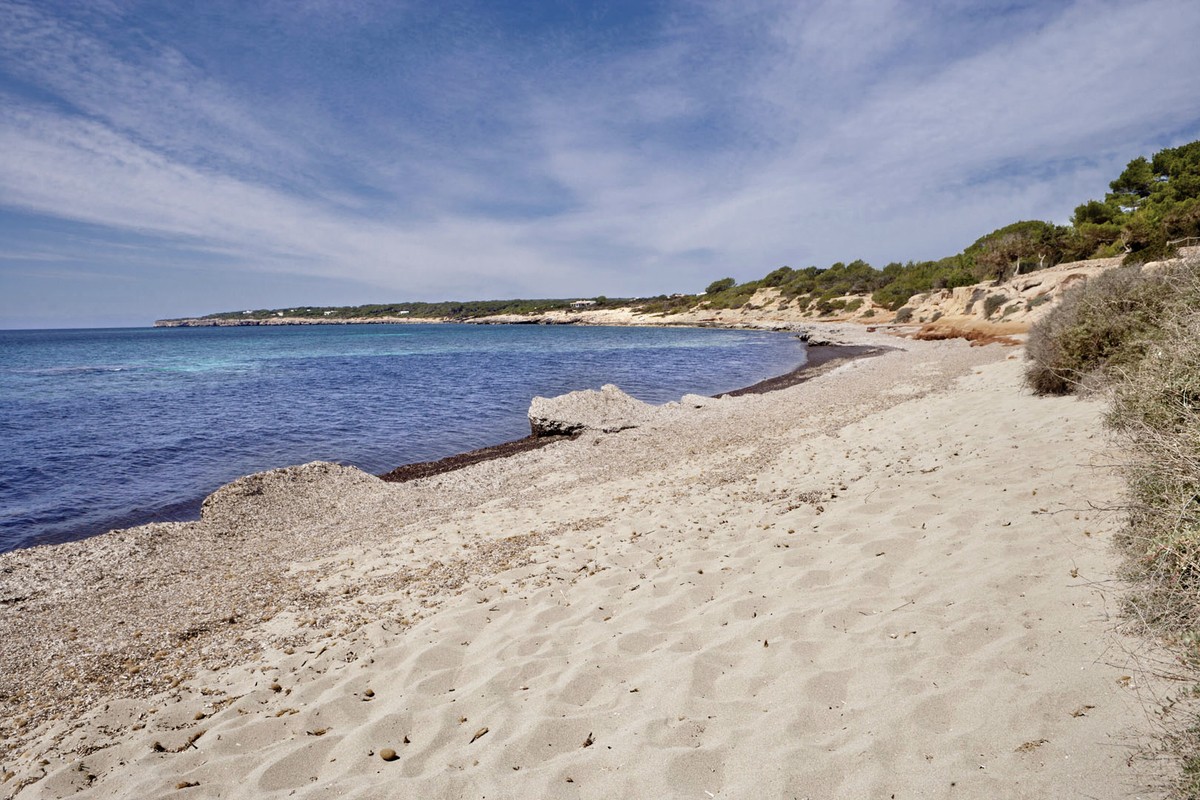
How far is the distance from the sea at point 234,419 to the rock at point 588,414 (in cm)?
193

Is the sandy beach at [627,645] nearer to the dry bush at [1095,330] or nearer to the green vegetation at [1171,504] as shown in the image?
the green vegetation at [1171,504]

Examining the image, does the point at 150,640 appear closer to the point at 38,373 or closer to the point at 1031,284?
the point at 1031,284

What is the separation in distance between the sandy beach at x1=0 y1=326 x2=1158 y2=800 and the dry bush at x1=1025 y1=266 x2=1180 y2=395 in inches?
57.2

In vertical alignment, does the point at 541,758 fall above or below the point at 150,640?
above

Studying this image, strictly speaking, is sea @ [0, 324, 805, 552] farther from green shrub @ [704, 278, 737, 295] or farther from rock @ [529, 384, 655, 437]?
green shrub @ [704, 278, 737, 295]

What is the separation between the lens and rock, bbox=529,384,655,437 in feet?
50.8

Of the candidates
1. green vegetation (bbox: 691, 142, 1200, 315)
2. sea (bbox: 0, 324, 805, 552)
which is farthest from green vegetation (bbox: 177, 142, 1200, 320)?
sea (bbox: 0, 324, 805, 552)

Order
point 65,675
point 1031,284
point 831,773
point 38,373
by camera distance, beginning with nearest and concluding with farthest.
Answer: point 831,773
point 65,675
point 1031,284
point 38,373

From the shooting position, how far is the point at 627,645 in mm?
4477

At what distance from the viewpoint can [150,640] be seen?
5.41m

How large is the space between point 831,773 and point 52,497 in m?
16.4

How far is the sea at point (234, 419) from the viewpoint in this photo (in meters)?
12.5

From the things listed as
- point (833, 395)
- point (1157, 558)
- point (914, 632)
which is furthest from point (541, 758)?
point (833, 395)

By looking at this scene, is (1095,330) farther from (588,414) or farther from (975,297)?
(975,297)
